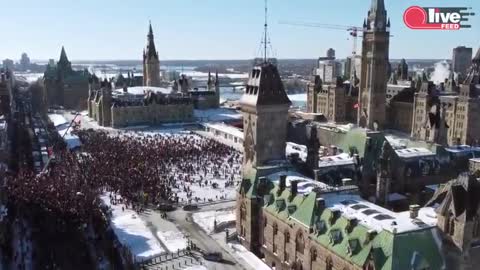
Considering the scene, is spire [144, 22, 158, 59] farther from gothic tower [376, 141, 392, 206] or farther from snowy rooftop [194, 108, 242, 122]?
gothic tower [376, 141, 392, 206]

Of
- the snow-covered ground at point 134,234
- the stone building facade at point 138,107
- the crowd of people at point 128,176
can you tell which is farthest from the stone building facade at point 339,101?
the snow-covered ground at point 134,234

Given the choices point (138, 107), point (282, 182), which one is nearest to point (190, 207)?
point (282, 182)

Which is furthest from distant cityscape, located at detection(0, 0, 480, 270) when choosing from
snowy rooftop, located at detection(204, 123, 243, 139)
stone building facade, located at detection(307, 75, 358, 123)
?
stone building facade, located at detection(307, 75, 358, 123)

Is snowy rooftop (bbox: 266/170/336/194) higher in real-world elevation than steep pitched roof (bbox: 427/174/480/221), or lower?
lower

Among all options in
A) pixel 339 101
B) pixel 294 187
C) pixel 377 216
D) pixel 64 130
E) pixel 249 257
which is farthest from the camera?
pixel 339 101

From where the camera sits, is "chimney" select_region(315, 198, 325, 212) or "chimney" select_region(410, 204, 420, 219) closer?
"chimney" select_region(410, 204, 420, 219)

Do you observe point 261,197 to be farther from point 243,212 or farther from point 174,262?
point 174,262
